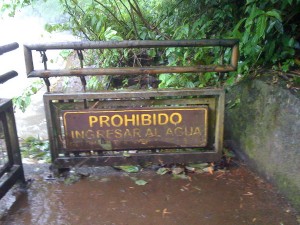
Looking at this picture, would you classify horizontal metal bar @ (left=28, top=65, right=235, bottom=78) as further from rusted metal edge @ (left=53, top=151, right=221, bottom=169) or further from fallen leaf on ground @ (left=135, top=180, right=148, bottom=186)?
fallen leaf on ground @ (left=135, top=180, right=148, bottom=186)

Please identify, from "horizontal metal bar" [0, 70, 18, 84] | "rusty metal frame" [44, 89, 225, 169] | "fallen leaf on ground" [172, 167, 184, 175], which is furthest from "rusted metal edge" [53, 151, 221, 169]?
"horizontal metal bar" [0, 70, 18, 84]

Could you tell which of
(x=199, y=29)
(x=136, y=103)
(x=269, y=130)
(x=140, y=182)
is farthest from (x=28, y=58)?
(x=199, y=29)

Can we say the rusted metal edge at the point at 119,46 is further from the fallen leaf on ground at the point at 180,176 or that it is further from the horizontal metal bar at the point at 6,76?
the fallen leaf on ground at the point at 180,176

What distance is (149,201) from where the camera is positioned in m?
2.49

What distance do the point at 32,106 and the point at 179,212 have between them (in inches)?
271

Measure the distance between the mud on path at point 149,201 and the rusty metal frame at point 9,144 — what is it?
149 millimetres

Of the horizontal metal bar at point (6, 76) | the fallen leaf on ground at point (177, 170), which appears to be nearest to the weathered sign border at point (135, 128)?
the fallen leaf on ground at point (177, 170)

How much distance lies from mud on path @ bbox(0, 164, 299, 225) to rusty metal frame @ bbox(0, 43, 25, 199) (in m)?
0.15

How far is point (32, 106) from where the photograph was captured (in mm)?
8312

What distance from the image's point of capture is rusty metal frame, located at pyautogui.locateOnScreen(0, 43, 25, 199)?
7.95 ft

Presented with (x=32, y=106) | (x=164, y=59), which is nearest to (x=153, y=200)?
(x=164, y=59)

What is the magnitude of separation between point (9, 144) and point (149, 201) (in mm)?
1219

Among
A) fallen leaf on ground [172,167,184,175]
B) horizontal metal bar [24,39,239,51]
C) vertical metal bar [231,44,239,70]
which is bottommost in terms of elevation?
fallen leaf on ground [172,167,184,175]

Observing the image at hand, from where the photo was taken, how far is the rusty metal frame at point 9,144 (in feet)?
7.95
